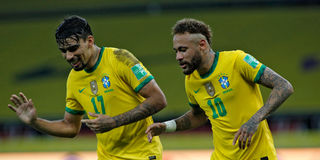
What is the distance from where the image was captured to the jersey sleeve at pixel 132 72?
14.1 feet

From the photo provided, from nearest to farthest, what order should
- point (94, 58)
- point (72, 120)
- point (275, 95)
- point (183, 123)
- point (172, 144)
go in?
1. point (275, 95)
2. point (94, 58)
3. point (183, 123)
4. point (72, 120)
5. point (172, 144)

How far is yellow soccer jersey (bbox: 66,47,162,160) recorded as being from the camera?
172 inches

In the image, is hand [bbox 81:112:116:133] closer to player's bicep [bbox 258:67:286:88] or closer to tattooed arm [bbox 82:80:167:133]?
tattooed arm [bbox 82:80:167:133]

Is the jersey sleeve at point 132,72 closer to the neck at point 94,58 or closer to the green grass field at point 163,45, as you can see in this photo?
the neck at point 94,58

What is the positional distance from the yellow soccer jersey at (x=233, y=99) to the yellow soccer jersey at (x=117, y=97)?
576mm

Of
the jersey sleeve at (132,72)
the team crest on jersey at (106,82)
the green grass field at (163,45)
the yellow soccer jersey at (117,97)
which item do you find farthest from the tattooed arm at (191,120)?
the green grass field at (163,45)

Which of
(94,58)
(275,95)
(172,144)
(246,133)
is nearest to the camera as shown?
(246,133)

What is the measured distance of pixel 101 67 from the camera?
14.7ft

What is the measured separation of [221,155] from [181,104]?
12.3 m

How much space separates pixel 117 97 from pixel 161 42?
45.3 feet

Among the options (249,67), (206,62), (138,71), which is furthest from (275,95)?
(138,71)

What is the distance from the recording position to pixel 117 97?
442 cm

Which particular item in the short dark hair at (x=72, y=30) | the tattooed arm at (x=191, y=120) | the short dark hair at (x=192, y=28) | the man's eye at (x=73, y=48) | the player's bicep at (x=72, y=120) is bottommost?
the tattooed arm at (x=191, y=120)

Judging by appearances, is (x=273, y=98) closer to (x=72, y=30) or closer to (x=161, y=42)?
(x=72, y=30)
